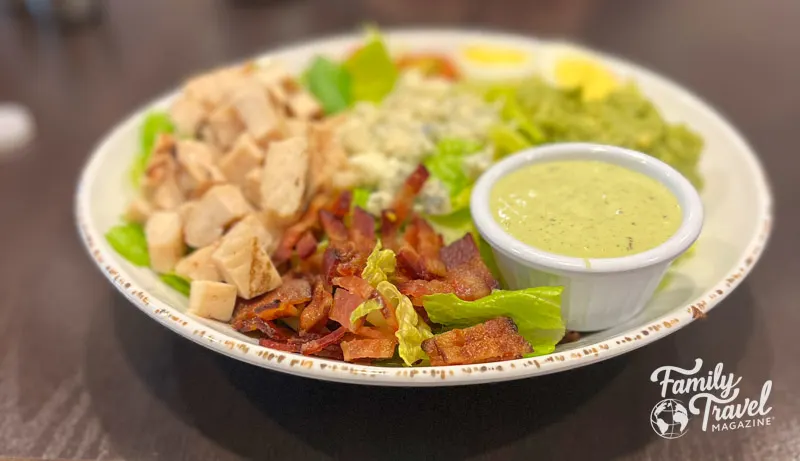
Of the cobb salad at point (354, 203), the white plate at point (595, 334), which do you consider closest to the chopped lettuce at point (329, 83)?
the cobb salad at point (354, 203)

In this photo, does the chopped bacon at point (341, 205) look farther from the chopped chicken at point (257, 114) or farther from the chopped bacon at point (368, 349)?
the chopped bacon at point (368, 349)

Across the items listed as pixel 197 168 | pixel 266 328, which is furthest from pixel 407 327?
pixel 197 168

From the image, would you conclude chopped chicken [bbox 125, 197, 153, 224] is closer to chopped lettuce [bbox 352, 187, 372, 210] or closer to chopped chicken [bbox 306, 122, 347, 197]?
chopped chicken [bbox 306, 122, 347, 197]

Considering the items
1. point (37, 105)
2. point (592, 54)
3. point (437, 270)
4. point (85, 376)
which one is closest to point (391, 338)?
point (437, 270)

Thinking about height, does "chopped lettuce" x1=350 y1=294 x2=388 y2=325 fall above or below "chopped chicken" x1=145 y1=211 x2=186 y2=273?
above

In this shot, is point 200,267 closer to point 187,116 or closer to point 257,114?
point 257,114

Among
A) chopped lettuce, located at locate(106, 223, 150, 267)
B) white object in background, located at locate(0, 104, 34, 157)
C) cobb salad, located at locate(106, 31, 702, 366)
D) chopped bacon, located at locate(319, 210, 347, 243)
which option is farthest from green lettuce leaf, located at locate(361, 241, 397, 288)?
white object in background, located at locate(0, 104, 34, 157)
